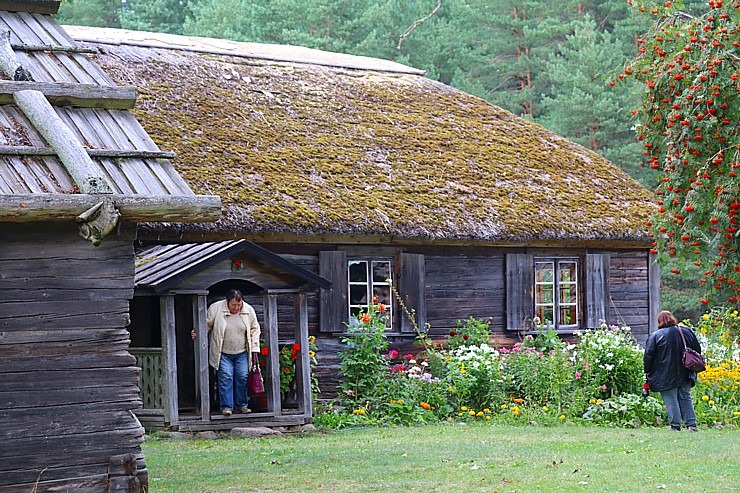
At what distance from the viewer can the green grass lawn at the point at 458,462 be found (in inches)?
356

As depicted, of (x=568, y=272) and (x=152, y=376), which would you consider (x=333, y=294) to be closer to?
(x=152, y=376)

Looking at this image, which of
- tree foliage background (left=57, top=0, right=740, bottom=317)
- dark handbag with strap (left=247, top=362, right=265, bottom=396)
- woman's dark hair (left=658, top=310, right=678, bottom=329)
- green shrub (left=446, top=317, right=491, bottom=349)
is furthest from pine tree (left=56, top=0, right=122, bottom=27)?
woman's dark hair (left=658, top=310, right=678, bottom=329)

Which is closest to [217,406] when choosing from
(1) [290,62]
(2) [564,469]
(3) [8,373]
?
(2) [564,469]

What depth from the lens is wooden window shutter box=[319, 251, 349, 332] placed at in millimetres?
15641

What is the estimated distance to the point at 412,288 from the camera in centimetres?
1653

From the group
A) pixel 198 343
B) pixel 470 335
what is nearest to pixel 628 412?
pixel 470 335

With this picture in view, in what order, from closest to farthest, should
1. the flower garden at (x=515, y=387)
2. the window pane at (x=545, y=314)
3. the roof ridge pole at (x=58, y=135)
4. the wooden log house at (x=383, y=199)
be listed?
the roof ridge pole at (x=58, y=135), the flower garden at (x=515, y=387), the wooden log house at (x=383, y=199), the window pane at (x=545, y=314)

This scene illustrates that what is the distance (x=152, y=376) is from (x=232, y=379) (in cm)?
97

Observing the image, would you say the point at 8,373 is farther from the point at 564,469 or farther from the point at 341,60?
the point at 341,60

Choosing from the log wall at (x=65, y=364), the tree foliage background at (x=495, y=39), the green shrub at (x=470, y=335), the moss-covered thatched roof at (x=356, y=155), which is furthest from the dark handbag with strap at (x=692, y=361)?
the tree foliage background at (x=495, y=39)

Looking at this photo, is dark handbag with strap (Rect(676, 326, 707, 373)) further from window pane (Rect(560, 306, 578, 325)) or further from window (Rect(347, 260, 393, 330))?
window pane (Rect(560, 306, 578, 325))

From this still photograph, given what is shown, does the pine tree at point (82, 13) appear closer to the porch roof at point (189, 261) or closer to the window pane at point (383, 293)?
the window pane at point (383, 293)

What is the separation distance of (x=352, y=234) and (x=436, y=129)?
15.7 feet

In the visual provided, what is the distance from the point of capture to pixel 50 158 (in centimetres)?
781
